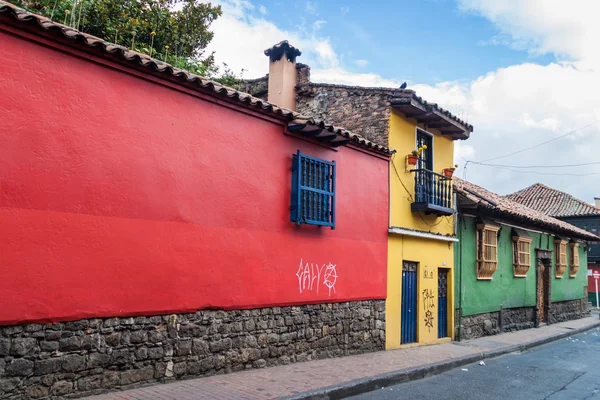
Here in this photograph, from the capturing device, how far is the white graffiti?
346 inches

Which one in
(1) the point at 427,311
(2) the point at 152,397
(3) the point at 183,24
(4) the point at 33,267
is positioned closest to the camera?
(4) the point at 33,267

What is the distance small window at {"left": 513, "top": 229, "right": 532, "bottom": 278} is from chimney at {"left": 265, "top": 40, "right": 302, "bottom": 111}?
932 centimetres

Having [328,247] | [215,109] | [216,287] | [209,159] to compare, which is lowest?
[216,287]

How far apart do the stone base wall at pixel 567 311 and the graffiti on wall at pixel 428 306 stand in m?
9.90

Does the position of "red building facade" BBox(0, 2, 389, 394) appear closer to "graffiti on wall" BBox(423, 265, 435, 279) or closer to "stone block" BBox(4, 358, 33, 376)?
"stone block" BBox(4, 358, 33, 376)

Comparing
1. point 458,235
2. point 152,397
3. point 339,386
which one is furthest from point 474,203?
point 152,397

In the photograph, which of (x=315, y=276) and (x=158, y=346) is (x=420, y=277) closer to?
(x=315, y=276)

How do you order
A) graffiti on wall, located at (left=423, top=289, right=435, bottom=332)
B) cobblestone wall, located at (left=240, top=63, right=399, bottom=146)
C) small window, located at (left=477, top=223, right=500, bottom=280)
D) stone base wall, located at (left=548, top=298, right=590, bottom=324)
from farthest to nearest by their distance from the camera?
stone base wall, located at (left=548, top=298, right=590, bottom=324)
small window, located at (left=477, top=223, right=500, bottom=280)
graffiti on wall, located at (left=423, top=289, right=435, bottom=332)
cobblestone wall, located at (left=240, top=63, right=399, bottom=146)

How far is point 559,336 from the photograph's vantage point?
16.0 meters

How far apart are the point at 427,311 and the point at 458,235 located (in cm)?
267

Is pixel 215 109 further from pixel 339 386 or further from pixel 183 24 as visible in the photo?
pixel 183 24

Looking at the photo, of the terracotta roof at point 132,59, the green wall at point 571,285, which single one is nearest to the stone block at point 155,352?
the terracotta roof at point 132,59

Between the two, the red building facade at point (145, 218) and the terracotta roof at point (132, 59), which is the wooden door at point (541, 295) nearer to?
the red building facade at point (145, 218)

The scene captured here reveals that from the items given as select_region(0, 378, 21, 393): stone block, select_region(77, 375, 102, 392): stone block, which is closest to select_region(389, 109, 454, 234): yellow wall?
select_region(77, 375, 102, 392): stone block
